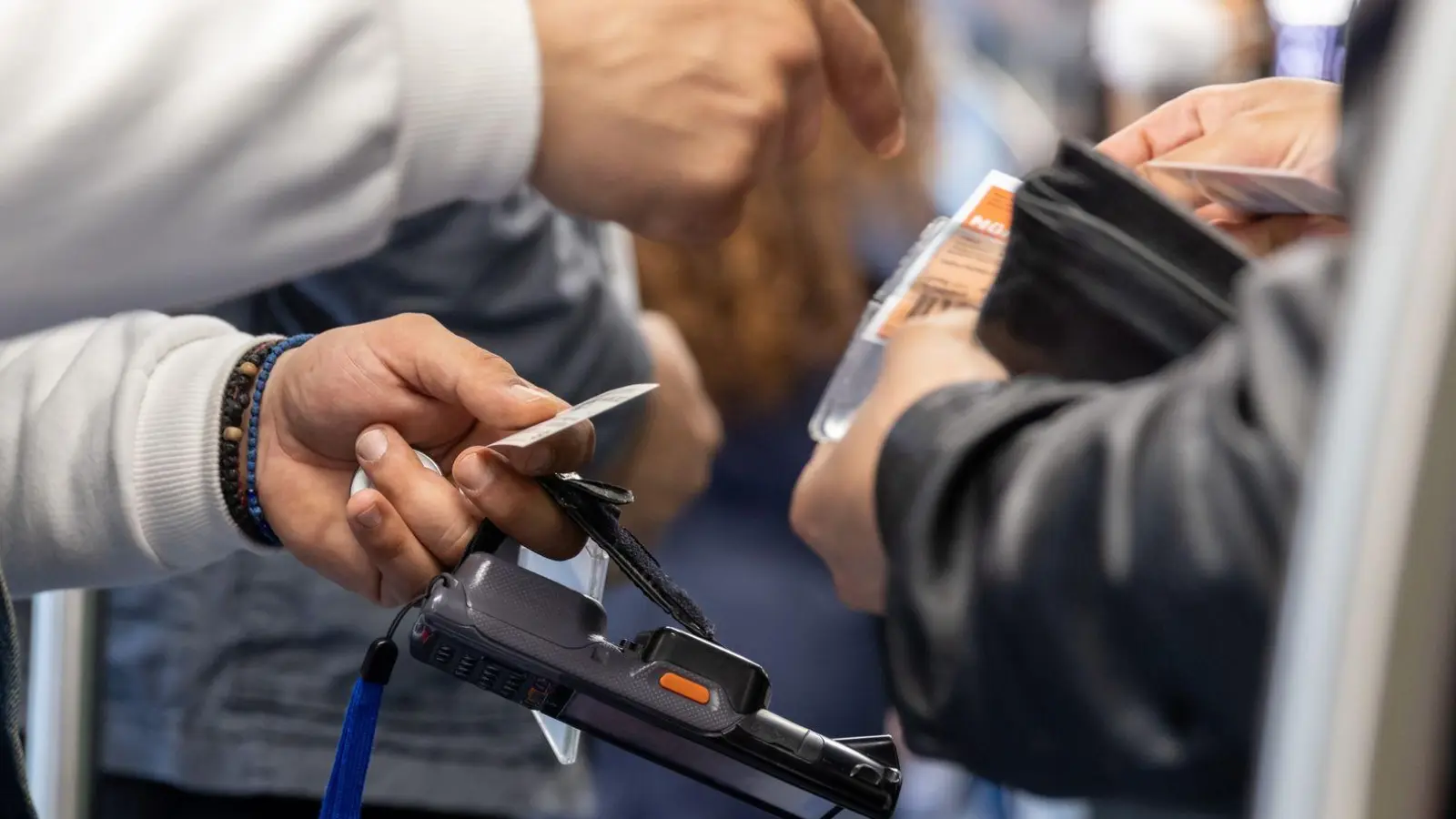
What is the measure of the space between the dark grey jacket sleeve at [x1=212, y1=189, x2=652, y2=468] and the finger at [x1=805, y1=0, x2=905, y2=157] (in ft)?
0.51

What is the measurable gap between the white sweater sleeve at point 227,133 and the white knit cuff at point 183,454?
0.11 meters

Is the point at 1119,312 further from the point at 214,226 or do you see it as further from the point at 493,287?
the point at 493,287

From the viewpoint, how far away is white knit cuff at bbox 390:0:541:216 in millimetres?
567

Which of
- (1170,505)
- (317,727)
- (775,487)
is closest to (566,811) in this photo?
(317,727)

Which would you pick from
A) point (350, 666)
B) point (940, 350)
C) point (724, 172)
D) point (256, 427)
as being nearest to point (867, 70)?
point (724, 172)

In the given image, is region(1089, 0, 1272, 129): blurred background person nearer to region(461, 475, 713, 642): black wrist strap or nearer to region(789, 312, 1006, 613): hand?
region(789, 312, 1006, 613): hand

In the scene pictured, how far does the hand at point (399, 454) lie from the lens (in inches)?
22.5

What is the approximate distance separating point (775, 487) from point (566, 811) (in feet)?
1.13

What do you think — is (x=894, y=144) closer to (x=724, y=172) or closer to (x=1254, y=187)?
(x=724, y=172)

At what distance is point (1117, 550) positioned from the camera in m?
0.40

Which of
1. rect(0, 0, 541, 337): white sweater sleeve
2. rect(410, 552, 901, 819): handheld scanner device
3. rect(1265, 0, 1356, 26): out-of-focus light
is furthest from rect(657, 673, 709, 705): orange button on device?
rect(1265, 0, 1356, 26): out-of-focus light

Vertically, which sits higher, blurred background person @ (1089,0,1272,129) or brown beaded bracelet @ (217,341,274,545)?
blurred background person @ (1089,0,1272,129)

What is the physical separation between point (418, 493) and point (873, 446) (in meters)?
0.21

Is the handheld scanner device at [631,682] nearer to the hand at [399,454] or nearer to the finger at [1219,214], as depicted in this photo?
the hand at [399,454]
